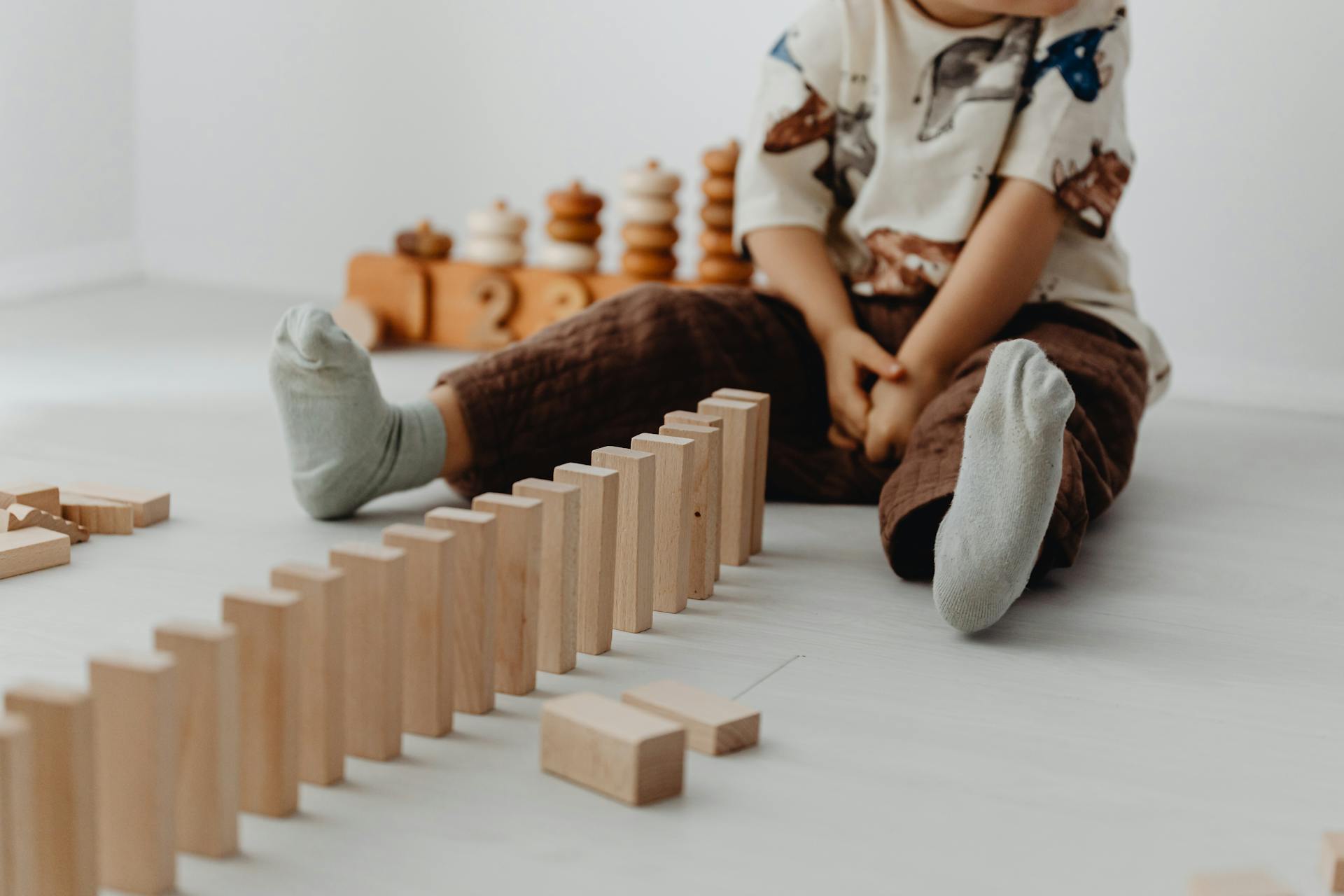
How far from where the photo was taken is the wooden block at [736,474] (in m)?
1.03

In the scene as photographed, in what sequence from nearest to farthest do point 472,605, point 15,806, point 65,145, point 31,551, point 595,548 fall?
point 15,806
point 472,605
point 595,548
point 31,551
point 65,145

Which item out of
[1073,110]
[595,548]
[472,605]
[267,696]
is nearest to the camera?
[267,696]

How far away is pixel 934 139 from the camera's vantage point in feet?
4.22

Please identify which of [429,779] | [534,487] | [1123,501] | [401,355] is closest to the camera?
[429,779]

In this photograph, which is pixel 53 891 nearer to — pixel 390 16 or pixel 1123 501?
pixel 1123 501

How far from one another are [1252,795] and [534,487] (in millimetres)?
400

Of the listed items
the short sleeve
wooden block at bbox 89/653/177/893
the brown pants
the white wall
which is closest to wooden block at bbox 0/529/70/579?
the brown pants

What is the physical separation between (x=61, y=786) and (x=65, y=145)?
201 cm

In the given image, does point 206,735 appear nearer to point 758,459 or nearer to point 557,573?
point 557,573

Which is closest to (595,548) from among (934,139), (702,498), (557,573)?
(557,573)

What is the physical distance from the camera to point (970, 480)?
0.89m

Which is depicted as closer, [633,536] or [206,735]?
[206,735]

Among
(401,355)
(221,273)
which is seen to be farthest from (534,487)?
(221,273)

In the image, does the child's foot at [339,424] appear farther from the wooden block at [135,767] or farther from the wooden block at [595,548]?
the wooden block at [135,767]
